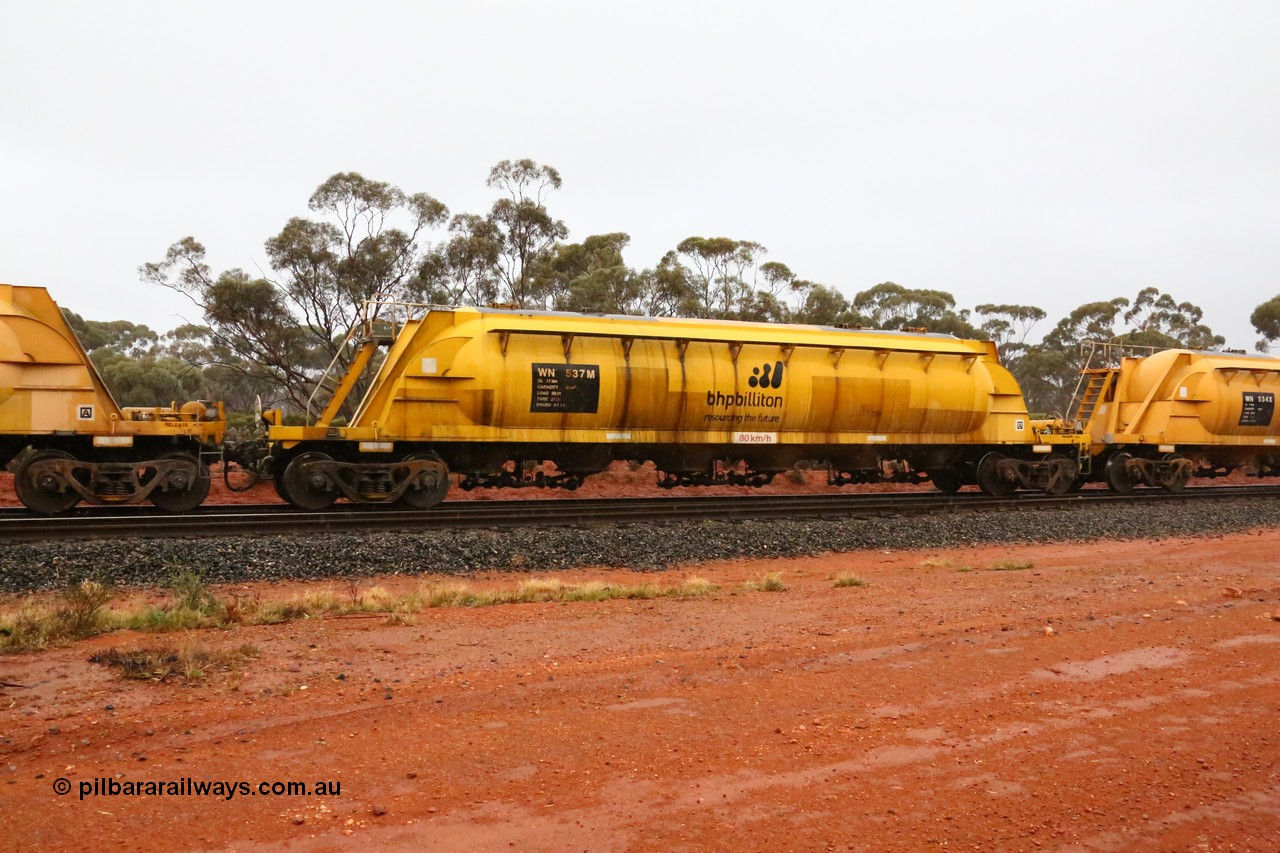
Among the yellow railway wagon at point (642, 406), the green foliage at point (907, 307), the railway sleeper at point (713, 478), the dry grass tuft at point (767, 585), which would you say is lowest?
the dry grass tuft at point (767, 585)

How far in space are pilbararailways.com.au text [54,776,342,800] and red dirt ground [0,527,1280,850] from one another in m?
0.05

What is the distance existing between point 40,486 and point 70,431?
86 cm

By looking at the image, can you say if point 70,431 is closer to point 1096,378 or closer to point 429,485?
point 429,485

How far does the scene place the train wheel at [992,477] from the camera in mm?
18047

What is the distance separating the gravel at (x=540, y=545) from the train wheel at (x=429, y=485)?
193 centimetres

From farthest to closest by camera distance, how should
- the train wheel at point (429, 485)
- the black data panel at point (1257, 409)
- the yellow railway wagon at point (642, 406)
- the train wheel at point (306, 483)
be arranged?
the black data panel at point (1257, 409), the train wheel at point (429, 485), the yellow railway wagon at point (642, 406), the train wheel at point (306, 483)

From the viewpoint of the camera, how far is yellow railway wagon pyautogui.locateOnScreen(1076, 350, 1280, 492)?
20.2 m

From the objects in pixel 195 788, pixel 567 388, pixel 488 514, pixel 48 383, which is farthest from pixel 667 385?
pixel 195 788

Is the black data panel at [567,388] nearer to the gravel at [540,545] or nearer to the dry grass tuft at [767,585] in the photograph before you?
the gravel at [540,545]

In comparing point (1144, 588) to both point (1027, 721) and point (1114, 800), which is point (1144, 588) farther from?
point (1114, 800)

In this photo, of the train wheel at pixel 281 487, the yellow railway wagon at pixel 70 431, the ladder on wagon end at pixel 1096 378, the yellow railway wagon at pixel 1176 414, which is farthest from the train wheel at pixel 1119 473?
the yellow railway wagon at pixel 70 431

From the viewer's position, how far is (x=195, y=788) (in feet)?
14.4

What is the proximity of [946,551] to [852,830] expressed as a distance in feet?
32.3

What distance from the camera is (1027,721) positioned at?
18.1ft
